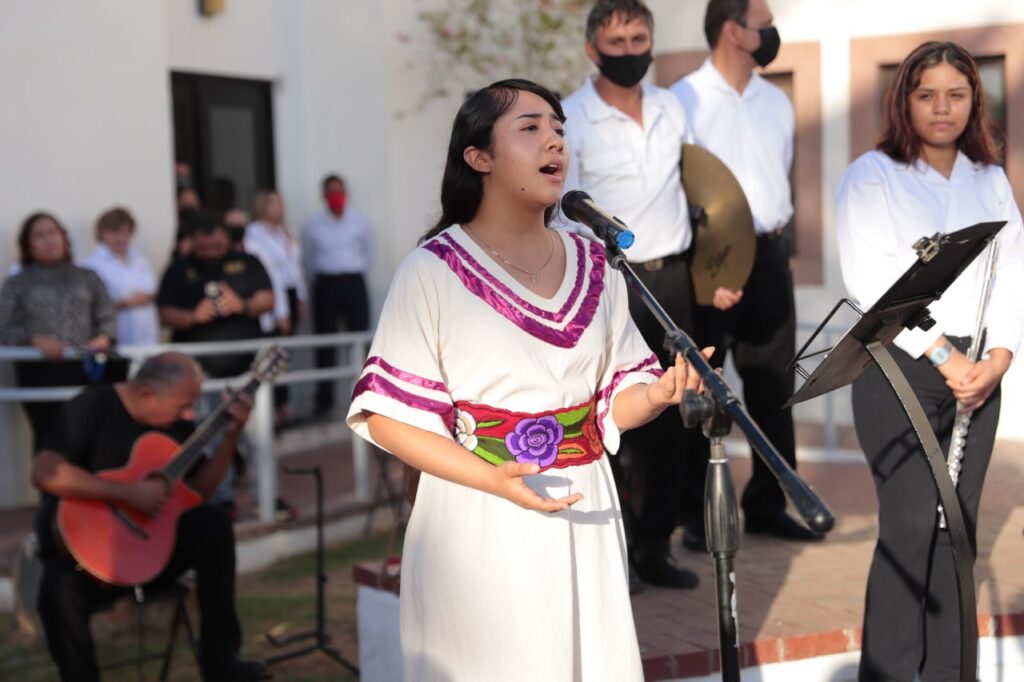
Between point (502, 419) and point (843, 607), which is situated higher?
point (502, 419)

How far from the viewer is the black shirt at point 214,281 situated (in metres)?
8.62

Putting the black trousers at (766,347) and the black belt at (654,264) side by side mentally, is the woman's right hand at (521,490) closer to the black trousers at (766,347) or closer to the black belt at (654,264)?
the black belt at (654,264)

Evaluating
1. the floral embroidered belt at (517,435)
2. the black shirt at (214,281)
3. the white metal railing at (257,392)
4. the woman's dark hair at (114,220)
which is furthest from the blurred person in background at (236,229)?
the floral embroidered belt at (517,435)

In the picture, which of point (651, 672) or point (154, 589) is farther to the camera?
point (154, 589)

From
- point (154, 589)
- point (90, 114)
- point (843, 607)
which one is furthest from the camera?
point (90, 114)

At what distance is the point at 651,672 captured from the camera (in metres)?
4.38

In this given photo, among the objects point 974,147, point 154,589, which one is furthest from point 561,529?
point 154,589

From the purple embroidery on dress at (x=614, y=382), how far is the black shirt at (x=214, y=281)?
5499 millimetres

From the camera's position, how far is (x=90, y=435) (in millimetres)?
5703

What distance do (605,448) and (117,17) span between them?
7.52m

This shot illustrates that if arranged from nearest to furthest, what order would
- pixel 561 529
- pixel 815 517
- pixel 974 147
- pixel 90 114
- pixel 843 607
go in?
pixel 815 517, pixel 561 529, pixel 974 147, pixel 843 607, pixel 90 114

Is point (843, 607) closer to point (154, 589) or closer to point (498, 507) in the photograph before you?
point (498, 507)

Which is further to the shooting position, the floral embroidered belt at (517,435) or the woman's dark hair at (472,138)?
the woman's dark hair at (472,138)

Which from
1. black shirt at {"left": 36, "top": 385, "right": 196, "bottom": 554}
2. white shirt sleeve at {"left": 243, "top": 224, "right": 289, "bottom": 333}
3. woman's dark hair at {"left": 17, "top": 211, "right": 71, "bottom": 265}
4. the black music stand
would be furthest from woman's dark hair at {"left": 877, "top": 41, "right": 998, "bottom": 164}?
white shirt sleeve at {"left": 243, "top": 224, "right": 289, "bottom": 333}
